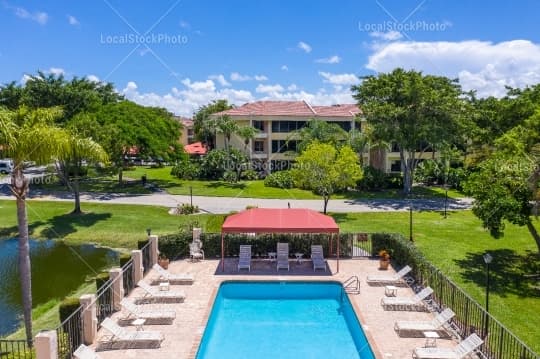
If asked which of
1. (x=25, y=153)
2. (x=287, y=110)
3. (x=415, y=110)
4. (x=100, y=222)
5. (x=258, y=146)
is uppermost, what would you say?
(x=287, y=110)

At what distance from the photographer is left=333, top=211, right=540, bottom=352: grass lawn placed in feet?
54.1

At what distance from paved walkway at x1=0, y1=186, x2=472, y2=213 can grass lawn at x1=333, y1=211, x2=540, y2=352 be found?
2.96m

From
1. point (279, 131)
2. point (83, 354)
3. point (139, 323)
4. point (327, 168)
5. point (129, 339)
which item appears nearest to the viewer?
point (83, 354)

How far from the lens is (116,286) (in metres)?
16.4

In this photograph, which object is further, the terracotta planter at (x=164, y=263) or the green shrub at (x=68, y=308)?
the terracotta planter at (x=164, y=263)

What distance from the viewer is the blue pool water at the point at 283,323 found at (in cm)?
1394

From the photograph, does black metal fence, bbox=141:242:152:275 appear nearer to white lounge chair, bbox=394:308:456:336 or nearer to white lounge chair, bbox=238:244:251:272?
white lounge chair, bbox=238:244:251:272

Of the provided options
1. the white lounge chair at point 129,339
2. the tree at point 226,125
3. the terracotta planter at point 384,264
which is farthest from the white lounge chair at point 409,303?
the tree at point 226,125

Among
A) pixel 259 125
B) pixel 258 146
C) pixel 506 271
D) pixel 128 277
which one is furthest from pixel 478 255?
pixel 258 146

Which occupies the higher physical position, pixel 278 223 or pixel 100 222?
pixel 278 223

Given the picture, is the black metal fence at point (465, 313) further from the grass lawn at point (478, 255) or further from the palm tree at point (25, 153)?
the palm tree at point (25, 153)

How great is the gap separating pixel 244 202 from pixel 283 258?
1948 cm

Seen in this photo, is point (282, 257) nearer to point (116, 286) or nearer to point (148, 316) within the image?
point (148, 316)

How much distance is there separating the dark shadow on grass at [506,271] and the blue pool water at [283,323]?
6.60 m
